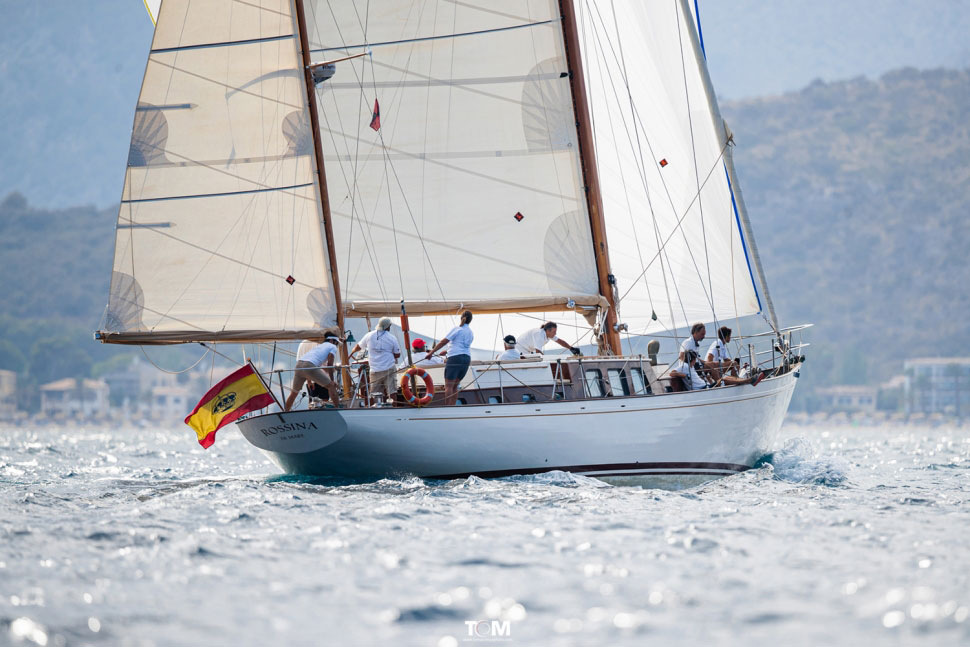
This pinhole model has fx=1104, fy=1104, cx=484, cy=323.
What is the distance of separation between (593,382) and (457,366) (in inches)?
71.5

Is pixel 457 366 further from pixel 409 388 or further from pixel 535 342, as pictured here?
pixel 535 342

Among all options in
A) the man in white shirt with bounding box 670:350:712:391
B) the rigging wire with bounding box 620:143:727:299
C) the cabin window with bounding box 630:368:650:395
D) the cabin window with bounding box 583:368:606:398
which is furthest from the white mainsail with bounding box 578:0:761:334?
the cabin window with bounding box 583:368:606:398

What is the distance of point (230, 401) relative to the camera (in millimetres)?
14016

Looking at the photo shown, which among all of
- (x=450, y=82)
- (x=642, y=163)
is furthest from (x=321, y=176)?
(x=642, y=163)

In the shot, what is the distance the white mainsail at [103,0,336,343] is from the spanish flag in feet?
2.43

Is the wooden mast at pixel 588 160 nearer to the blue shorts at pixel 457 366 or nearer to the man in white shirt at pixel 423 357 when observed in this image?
the man in white shirt at pixel 423 357

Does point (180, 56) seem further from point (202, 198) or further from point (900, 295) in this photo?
point (900, 295)

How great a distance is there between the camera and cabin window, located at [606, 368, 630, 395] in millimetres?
14344

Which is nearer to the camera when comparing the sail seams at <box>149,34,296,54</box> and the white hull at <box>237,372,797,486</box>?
the white hull at <box>237,372,797,486</box>

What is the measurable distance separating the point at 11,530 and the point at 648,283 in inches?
417

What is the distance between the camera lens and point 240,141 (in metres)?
14.7

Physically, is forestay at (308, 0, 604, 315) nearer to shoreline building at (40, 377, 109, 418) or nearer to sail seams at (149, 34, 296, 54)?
sail seams at (149, 34, 296, 54)

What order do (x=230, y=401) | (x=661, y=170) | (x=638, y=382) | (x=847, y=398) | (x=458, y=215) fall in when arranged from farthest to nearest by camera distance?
(x=847, y=398)
(x=661, y=170)
(x=458, y=215)
(x=638, y=382)
(x=230, y=401)

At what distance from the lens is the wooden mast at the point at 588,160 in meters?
15.8
